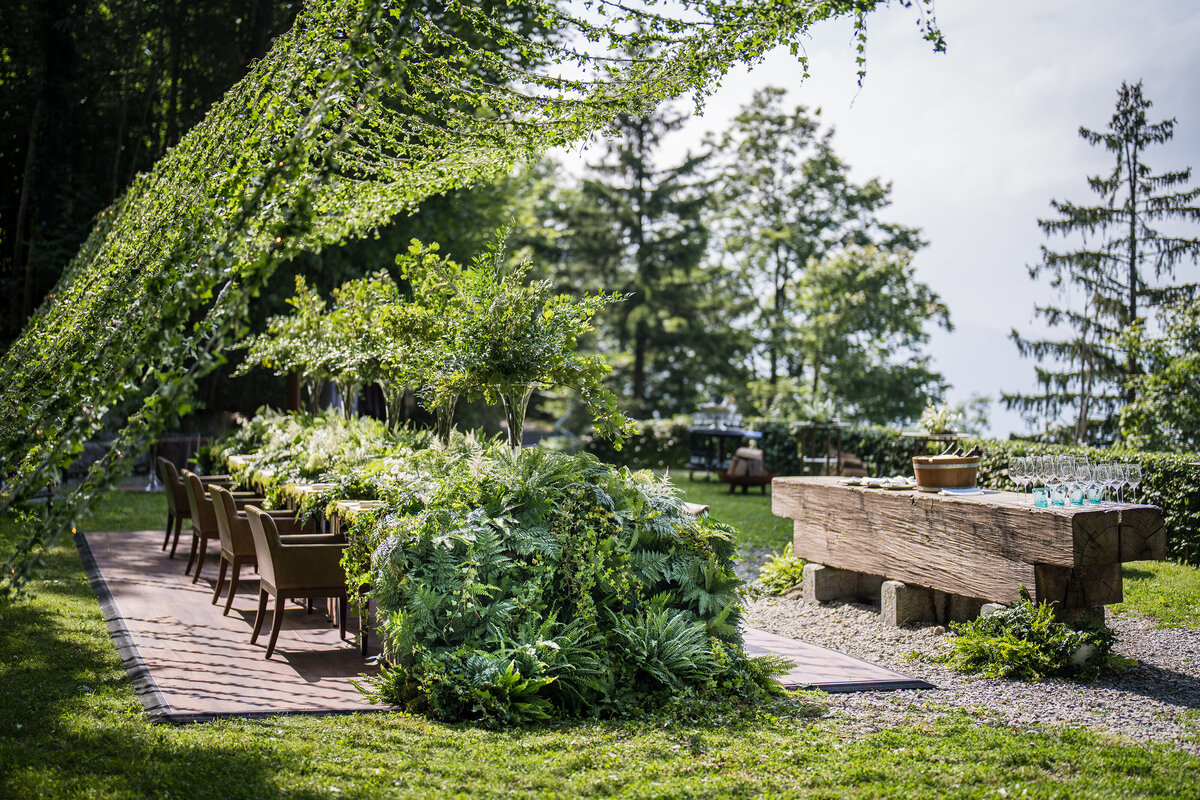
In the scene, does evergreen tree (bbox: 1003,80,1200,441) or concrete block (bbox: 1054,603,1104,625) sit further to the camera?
evergreen tree (bbox: 1003,80,1200,441)

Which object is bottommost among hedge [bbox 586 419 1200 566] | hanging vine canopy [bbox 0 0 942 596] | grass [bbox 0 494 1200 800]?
grass [bbox 0 494 1200 800]

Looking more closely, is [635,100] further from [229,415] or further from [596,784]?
[229,415]

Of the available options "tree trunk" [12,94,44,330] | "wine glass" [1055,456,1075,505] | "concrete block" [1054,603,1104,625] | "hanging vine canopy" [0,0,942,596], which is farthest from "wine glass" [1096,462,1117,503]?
"tree trunk" [12,94,44,330]

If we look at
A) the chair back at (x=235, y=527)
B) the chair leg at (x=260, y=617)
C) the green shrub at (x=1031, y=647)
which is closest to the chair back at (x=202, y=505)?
the chair back at (x=235, y=527)

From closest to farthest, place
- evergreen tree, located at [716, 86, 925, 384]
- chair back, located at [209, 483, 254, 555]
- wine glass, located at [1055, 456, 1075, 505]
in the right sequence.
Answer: wine glass, located at [1055, 456, 1075, 505] → chair back, located at [209, 483, 254, 555] → evergreen tree, located at [716, 86, 925, 384]

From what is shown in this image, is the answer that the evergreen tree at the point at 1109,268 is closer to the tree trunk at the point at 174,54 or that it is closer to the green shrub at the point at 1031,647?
the green shrub at the point at 1031,647

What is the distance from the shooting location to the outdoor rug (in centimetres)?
449

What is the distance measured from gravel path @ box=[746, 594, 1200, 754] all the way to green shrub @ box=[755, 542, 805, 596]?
110 centimetres

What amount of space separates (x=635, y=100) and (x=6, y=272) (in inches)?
638

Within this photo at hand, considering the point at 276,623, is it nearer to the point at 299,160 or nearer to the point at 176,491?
the point at 299,160

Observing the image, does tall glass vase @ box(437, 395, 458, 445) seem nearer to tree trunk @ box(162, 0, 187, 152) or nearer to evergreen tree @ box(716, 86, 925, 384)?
tree trunk @ box(162, 0, 187, 152)

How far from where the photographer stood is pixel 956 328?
28.1 m

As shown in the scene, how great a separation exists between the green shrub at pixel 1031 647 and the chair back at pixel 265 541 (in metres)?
4.14

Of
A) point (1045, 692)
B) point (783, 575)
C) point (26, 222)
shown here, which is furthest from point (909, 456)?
point (26, 222)
